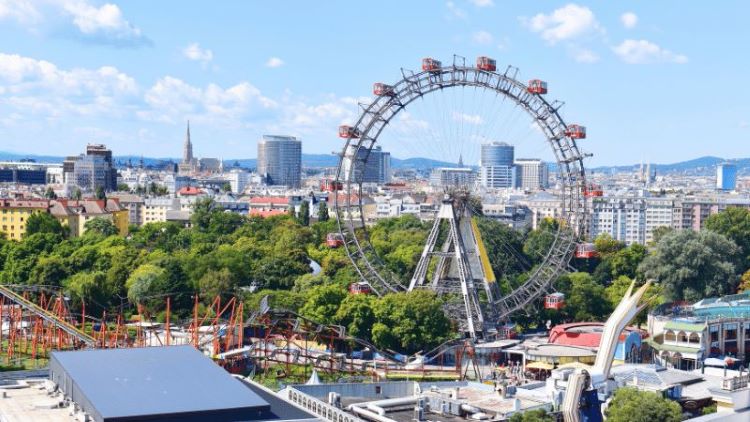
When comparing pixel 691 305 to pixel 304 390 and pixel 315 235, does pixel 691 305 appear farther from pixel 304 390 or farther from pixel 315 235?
pixel 315 235

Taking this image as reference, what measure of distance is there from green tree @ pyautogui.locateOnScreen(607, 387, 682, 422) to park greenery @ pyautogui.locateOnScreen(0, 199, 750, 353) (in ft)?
90.7

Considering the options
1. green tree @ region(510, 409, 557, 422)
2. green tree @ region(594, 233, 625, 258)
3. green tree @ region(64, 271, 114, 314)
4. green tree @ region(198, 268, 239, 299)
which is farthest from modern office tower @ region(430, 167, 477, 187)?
green tree @ region(510, 409, 557, 422)

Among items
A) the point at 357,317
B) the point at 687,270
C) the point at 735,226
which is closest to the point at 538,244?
the point at 735,226

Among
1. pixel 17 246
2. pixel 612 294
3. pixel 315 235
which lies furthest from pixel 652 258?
pixel 17 246

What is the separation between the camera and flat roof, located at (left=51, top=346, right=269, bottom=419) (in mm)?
37000

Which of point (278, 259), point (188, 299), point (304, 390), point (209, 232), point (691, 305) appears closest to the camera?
point (304, 390)

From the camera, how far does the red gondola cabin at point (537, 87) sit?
77.1 meters

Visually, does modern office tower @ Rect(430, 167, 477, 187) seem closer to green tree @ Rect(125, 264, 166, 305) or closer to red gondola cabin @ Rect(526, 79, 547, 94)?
red gondola cabin @ Rect(526, 79, 547, 94)

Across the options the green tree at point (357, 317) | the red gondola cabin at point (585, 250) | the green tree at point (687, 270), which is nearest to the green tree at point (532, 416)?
the green tree at point (357, 317)

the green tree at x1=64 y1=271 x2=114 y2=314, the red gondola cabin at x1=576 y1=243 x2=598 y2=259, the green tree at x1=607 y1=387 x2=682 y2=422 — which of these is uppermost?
the red gondola cabin at x1=576 y1=243 x2=598 y2=259

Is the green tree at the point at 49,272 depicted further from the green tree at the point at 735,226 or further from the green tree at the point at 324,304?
→ the green tree at the point at 735,226

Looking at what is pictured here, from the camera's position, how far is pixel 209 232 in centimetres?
13500

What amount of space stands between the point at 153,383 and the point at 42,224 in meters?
92.1

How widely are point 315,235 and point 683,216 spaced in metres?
71.4
